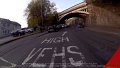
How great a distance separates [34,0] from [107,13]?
4449 centimetres

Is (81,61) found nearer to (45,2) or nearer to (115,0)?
(115,0)

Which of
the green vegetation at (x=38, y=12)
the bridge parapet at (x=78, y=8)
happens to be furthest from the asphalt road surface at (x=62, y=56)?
the bridge parapet at (x=78, y=8)

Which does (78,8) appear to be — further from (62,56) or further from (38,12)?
(62,56)

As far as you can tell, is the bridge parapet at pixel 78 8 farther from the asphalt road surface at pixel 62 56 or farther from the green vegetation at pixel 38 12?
the asphalt road surface at pixel 62 56

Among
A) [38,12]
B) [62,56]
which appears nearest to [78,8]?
[38,12]

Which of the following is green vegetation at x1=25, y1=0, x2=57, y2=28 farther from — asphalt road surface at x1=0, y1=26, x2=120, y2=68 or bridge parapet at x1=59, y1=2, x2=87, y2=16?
asphalt road surface at x1=0, y1=26, x2=120, y2=68

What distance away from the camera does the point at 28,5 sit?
95.8 m


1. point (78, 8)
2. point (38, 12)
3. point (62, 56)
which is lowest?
point (62, 56)

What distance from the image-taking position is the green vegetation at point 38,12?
9166 centimetres

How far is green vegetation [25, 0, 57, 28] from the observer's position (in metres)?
91.7

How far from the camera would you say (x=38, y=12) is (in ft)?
306

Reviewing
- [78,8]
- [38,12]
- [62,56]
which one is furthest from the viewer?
[78,8]

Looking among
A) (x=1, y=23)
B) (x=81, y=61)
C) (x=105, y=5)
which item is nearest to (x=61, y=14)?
(x=1, y=23)

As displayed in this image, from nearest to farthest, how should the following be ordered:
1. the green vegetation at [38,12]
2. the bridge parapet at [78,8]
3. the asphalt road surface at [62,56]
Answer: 1. the asphalt road surface at [62,56]
2. the green vegetation at [38,12]
3. the bridge parapet at [78,8]
